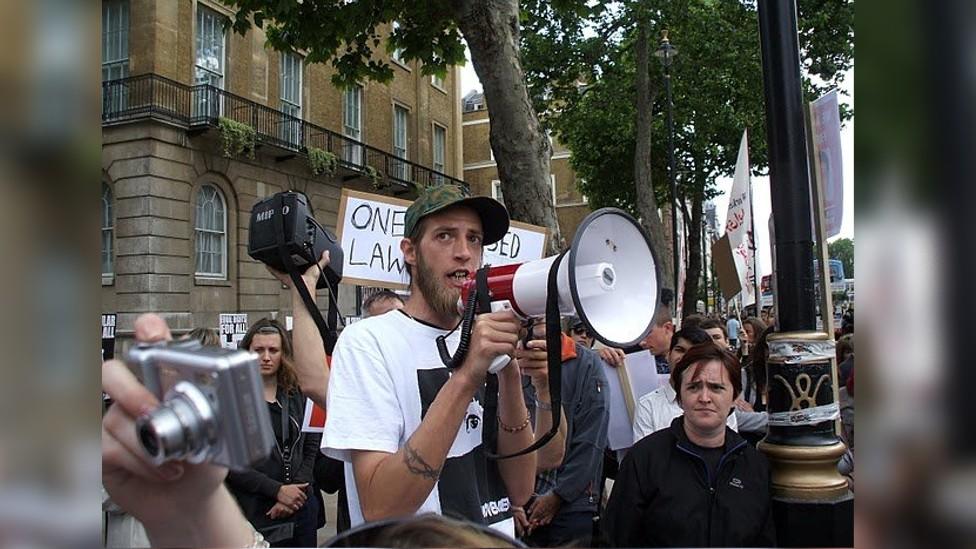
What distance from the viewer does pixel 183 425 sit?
28.2 inches

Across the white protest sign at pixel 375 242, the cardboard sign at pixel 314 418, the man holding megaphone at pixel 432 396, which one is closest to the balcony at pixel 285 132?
the white protest sign at pixel 375 242

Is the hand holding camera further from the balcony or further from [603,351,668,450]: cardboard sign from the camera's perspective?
the balcony

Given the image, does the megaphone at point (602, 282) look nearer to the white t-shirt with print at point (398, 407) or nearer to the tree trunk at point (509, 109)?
the white t-shirt with print at point (398, 407)

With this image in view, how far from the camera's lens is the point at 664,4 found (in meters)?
15.2

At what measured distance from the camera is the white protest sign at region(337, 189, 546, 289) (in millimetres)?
4156

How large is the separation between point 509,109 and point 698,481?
352 cm

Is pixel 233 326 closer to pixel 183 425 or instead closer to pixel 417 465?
pixel 417 465

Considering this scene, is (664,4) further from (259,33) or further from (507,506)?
(507,506)

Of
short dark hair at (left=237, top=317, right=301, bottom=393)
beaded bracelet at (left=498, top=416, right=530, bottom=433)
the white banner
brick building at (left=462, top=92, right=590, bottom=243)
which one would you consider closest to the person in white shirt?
the white banner

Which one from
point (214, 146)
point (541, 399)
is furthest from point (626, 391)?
point (214, 146)

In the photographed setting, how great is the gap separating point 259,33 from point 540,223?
8.10 meters

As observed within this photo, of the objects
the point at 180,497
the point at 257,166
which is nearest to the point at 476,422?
the point at 180,497

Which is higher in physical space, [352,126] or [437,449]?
[352,126]
